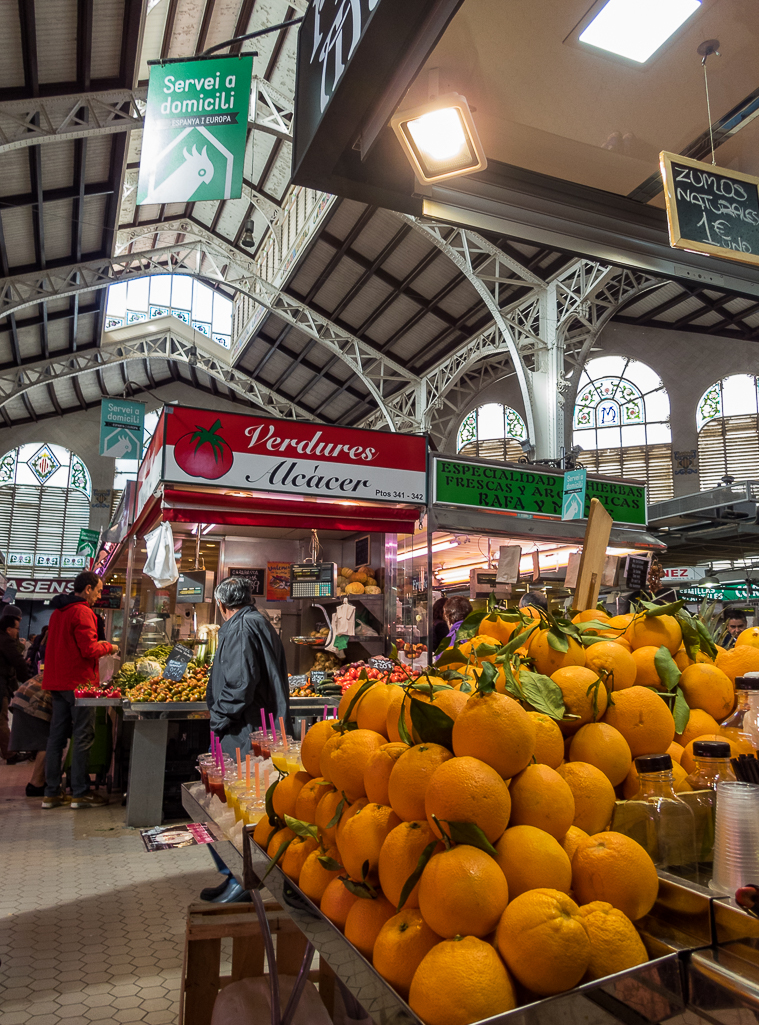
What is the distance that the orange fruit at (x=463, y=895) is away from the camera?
85cm

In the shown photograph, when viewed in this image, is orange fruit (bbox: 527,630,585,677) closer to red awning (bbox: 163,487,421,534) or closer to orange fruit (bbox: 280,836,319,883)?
orange fruit (bbox: 280,836,319,883)

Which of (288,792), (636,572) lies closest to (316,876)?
(288,792)

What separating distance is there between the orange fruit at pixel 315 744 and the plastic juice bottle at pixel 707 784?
699 mm

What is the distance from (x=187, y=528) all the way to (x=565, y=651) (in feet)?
22.3

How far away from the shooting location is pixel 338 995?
2.09 meters

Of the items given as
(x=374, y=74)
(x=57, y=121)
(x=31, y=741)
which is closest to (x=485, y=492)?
(x=374, y=74)

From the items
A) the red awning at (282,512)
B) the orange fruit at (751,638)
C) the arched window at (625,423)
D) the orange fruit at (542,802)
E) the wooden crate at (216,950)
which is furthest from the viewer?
the arched window at (625,423)

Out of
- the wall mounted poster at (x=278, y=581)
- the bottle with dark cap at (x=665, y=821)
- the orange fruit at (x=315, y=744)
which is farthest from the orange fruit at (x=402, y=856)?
the wall mounted poster at (x=278, y=581)

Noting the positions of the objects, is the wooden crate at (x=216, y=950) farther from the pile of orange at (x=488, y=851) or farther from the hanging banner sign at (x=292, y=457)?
the hanging banner sign at (x=292, y=457)

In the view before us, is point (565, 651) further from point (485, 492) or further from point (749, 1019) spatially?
point (485, 492)

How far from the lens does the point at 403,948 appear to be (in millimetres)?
894

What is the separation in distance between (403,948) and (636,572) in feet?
14.8

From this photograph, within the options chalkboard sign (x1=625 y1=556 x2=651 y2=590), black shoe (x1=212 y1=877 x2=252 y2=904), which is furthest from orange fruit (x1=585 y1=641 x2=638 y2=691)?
chalkboard sign (x1=625 y1=556 x2=651 y2=590)

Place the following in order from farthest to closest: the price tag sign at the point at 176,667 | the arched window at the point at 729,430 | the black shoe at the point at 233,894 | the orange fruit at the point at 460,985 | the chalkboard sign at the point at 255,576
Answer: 1. the arched window at the point at 729,430
2. the chalkboard sign at the point at 255,576
3. the price tag sign at the point at 176,667
4. the black shoe at the point at 233,894
5. the orange fruit at the point at 460,985
